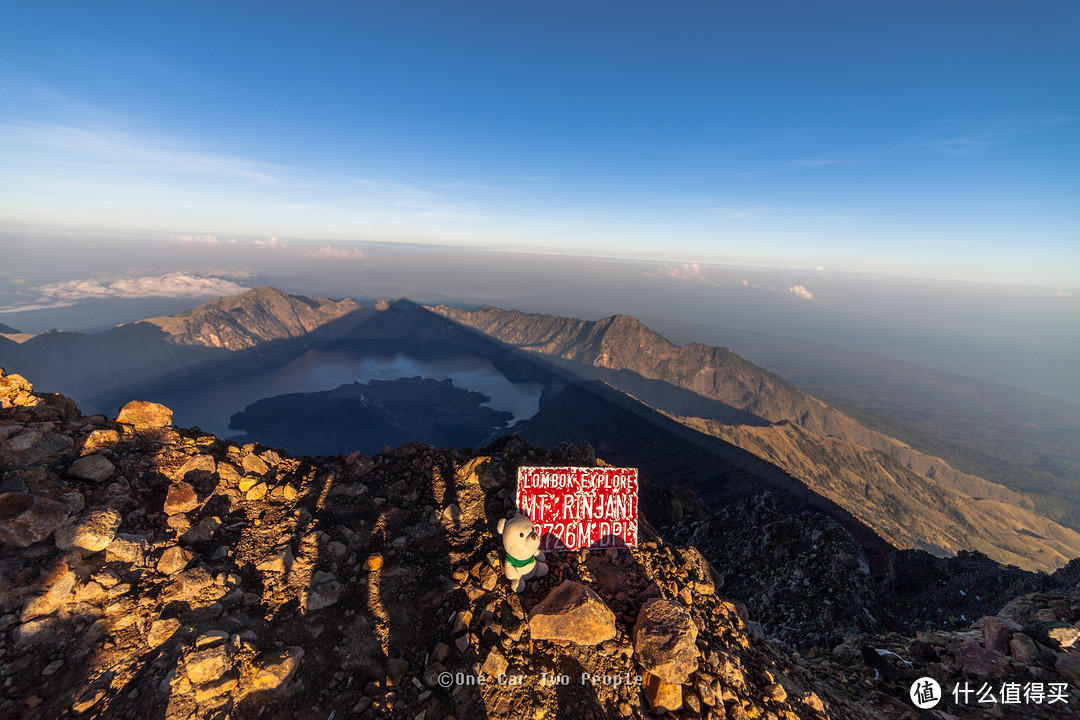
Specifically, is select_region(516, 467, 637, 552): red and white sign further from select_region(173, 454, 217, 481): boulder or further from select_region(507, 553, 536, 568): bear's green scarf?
select_region(173, 454, 217, 481): boulder

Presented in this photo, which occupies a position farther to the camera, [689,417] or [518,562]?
[689,417]

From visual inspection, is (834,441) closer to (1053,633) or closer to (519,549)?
(1053,633)

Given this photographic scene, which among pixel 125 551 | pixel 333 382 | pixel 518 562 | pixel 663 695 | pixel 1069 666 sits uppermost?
pixel 125 551

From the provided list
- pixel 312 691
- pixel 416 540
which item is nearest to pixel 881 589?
pixel 416 540

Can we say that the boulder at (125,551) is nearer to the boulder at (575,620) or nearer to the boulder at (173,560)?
the boulder at (173,560)

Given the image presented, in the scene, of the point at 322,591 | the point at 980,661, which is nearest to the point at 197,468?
→ the point at 322,591

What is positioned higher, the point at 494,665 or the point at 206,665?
the point at 206,665

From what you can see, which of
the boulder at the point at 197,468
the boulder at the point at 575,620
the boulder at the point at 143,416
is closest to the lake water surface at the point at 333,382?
the boulder at the point at 143,416

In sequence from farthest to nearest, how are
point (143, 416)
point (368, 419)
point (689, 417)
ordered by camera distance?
point (689, 417) < point (368, 419) < point (143, 416)
